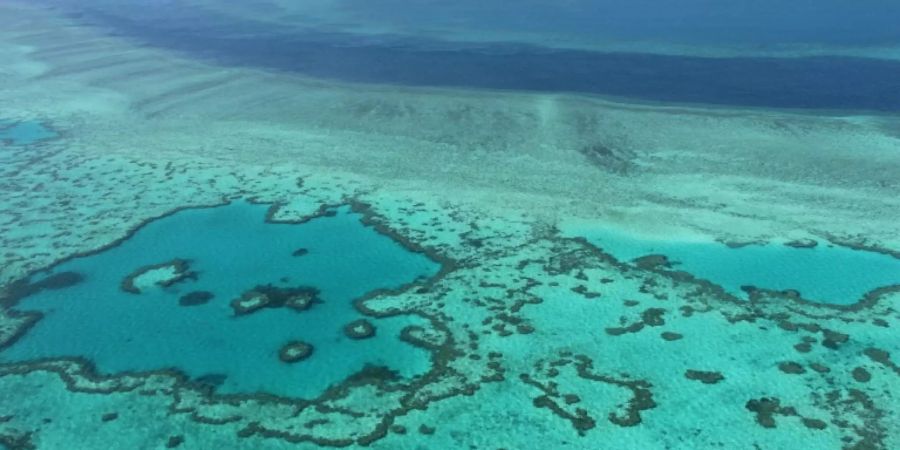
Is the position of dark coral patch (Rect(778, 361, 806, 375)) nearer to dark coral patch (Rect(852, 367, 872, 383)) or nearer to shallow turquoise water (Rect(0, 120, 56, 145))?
dark coral patch (Rect(852, 367, 872, 383))

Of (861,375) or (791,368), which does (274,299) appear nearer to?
(791,368)

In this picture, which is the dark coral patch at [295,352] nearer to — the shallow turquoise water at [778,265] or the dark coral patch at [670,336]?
the dark coral patch at [670,336]

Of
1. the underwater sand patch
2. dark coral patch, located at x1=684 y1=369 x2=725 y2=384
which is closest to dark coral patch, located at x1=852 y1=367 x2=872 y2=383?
dark coral patch, located at x1=684 y1=369 x2=725 y2=384

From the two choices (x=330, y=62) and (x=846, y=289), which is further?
(x=330, y=62)

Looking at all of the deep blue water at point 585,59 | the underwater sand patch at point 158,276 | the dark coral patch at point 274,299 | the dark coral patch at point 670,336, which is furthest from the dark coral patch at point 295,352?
the deep blue water at point 585,59

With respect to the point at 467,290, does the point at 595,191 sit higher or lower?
higher

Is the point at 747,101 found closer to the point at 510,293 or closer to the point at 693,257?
the point at 693,257

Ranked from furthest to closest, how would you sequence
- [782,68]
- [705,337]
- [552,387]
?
1. [782,68]
2. [705,337]
3. [552,387]

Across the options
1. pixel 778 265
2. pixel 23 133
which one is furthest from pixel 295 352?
pixel 23 133

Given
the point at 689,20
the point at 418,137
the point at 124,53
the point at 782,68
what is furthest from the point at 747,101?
the point at 124,53
